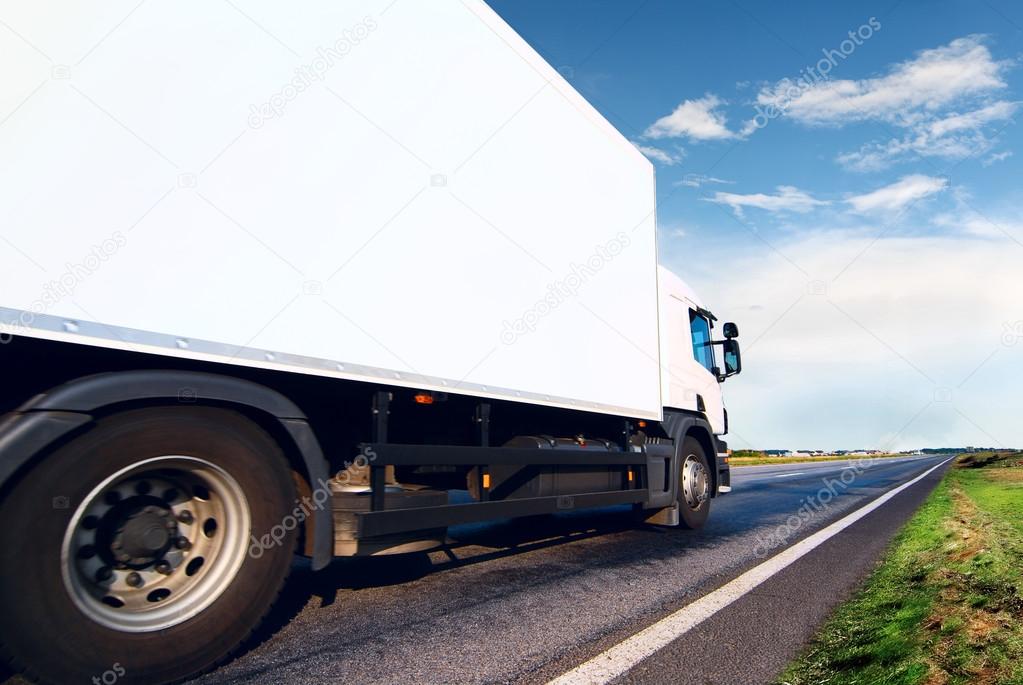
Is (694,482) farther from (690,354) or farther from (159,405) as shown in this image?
(159,405)

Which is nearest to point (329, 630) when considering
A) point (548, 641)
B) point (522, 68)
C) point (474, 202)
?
point (548, 641)

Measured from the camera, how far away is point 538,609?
154 inches

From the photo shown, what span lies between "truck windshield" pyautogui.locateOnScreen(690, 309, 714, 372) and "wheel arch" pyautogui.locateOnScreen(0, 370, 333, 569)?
571 centimetres

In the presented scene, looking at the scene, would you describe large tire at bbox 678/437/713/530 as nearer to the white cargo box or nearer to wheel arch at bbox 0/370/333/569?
the white cargo box

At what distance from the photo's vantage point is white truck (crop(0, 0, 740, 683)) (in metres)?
2.35

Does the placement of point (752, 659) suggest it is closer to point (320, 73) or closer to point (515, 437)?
point (515, 437)

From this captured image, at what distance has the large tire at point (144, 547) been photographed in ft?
7.64

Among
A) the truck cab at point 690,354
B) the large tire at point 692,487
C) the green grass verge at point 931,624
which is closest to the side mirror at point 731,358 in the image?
the truck cab at point 690,354

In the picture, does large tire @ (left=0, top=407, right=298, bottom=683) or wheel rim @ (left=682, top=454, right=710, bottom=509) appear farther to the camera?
wheel rim @ (left=682, top=454, right=710, bottom=509)

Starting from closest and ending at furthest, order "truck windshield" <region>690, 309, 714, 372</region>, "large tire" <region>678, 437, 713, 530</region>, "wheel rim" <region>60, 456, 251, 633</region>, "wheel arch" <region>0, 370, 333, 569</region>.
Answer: "wheel arch" <region>0, 370, 333, 569</region>, "wheel rim" <region>60, 456, 251, 633</region>, "large tire" <region>678, 437, 713, 530</region>, "truck windshield" <region>690, 309, 714, 372</region>

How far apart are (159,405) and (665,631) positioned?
2717 millimetres

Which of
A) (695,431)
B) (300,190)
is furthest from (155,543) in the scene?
(695,431)

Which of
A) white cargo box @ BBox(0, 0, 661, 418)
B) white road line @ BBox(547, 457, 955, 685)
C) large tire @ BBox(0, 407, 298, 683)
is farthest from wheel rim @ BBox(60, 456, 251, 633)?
white road line @ BBox(547, 457, 955, 685)

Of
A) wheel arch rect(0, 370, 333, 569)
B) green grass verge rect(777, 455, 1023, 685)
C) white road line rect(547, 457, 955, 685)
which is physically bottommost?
white road line rect(547, 457, 955, 685)
